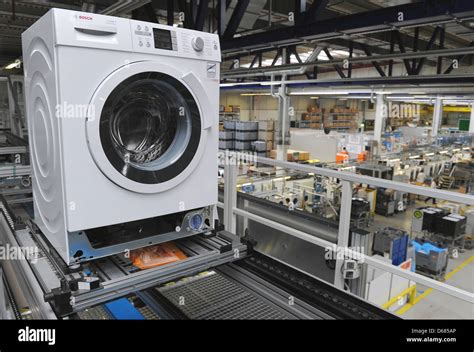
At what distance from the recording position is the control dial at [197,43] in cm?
203

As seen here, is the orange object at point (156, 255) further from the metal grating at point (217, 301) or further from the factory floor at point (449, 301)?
the factory floor at point (449, 301)

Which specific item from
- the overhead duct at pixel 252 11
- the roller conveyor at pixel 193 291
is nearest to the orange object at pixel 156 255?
the roller conveyor at pixel 193 291

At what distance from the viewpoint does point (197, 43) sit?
80.1 inches

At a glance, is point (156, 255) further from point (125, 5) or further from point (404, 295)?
point (404, 295)

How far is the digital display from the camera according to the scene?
189cm

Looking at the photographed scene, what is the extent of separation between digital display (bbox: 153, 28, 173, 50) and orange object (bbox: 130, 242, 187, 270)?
1195 mm

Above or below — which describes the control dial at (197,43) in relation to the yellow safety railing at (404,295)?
above

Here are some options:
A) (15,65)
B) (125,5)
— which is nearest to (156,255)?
(125,5)

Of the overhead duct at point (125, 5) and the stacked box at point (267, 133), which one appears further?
the stacked box at point (267, 133)

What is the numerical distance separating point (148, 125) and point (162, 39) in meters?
0.54

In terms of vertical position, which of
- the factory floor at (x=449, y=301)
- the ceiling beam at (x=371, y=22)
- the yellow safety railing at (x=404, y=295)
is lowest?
the factory floor at (x=449, y=301)

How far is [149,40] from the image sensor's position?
6.10 ft
